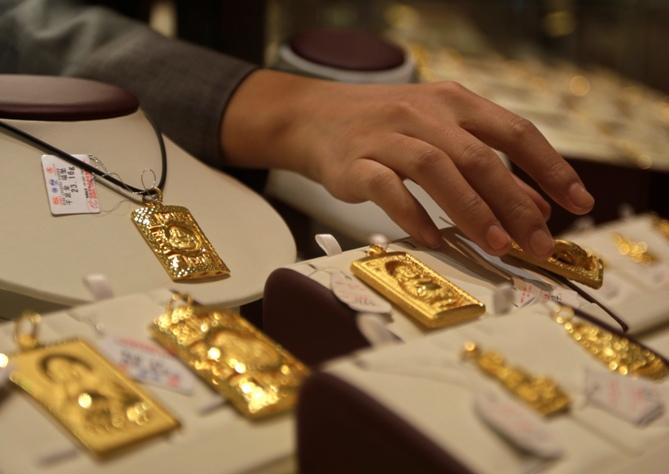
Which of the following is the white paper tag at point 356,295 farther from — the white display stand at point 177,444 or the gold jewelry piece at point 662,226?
the gold jewelry piece at point 662,226

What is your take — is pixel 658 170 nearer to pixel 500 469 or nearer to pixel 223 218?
pixel 223 218

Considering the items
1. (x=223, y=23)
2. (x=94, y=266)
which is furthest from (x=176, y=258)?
(x=223, y=23)

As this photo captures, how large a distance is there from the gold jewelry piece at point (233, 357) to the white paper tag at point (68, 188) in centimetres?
17

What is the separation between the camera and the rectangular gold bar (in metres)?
0.45

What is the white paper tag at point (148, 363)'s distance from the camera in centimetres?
49

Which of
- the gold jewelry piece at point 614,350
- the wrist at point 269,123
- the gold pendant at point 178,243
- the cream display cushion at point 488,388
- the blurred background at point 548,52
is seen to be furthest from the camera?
the blurred background at point 548,52

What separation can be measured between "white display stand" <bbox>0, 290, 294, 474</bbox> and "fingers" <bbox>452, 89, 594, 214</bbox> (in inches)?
13.6

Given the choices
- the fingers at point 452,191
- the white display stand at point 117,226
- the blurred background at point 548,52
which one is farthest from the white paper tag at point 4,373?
the blurred background at point 548,52

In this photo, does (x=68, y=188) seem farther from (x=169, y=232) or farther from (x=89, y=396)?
(x=89, y=396)

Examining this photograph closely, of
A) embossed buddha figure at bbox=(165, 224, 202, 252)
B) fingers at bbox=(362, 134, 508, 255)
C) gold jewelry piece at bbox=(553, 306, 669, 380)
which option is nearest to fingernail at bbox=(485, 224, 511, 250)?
fingers at bbox=(362, 134, 508, 255)

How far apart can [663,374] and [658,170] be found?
957 mm

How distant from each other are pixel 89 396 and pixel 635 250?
0.58 meters

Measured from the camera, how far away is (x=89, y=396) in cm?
47

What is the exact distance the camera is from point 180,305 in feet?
1.82
